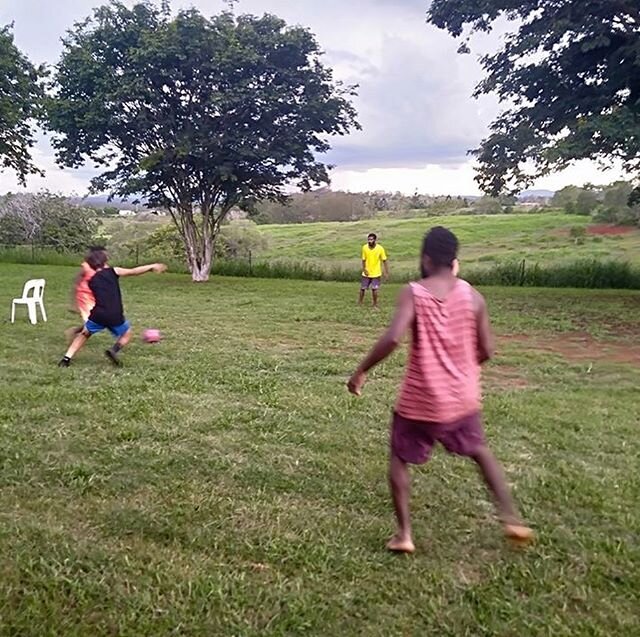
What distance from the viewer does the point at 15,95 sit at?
784 inches

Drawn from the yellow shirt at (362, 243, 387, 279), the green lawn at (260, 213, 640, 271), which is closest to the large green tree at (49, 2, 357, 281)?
the green lawn at (260, 213, 640, 271)

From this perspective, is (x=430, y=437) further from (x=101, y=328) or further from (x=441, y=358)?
(x=101, y=328)

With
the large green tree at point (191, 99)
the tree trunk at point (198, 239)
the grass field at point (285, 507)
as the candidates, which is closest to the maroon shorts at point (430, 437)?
the grass field at point (285, 507)

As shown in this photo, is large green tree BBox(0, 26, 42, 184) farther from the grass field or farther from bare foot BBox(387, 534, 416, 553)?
bare foot BBox(387, 534, 416, 553)

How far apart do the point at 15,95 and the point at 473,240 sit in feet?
53.7

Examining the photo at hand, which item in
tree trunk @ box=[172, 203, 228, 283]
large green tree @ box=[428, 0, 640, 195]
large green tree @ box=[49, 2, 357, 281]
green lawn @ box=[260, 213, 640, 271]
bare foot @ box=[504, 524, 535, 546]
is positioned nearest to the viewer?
bare foot @ box=[504, 524, 535, 546]

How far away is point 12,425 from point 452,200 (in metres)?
31.5

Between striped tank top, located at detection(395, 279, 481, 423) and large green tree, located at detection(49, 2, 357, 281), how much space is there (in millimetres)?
15073

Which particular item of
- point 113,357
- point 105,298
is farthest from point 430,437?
point 105,298

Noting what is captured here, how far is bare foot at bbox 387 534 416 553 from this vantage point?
2.82 metres

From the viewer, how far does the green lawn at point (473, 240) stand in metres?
20.4

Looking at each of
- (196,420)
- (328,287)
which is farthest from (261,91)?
(196,420)

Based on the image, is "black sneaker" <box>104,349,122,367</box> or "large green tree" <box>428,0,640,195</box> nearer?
"black sneaker" <box>104,349,122,367</box>

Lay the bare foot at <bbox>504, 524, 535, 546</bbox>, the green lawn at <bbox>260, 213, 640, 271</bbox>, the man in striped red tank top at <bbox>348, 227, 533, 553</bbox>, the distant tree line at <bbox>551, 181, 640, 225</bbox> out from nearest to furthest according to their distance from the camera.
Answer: the man in striped red tank top at <bbox>348, 227, 533, 553</bbox> < the bare foot at <bbox>504, 524, 535, 546</bbox> < the distant tree line at <bbox>551, 181, 640, 225</bbox> < the green lawn at <bbox>260, 213, 640, 271</bbox>
